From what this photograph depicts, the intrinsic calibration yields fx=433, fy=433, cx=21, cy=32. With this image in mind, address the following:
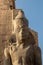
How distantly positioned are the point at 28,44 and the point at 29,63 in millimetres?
787

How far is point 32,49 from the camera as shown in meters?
16.8

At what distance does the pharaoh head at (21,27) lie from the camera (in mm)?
16781

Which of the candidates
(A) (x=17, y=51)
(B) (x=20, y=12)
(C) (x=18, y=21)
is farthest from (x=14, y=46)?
(B) (x=20, y=12)

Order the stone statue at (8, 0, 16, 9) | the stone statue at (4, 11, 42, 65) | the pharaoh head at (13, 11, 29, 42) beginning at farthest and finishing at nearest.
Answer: the stone statue at (8, 0, 16, 9), the pharaoh head at (13, 11, 29, 42), the stone statue at (4, 11, 42, 65)

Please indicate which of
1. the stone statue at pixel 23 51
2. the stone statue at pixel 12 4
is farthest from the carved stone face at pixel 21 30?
the stone statue at pixel 12 4

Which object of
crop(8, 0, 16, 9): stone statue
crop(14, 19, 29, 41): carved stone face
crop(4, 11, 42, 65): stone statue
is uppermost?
crop(8, 0, 16, 9): stone statue

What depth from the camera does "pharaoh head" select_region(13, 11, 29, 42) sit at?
16781 millimetres

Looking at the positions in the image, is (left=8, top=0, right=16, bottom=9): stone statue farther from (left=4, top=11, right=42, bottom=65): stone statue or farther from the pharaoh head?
(left=4, top=11, right=42, bottom=65): stone statue

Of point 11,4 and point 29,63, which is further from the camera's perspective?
point 11,4

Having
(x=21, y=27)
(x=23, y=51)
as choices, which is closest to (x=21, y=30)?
(x=21, y=27)

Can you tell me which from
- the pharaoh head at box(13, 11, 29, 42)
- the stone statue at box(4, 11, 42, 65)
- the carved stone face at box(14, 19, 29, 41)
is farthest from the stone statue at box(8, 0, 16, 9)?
the stone statue at box(4, 11, 42, 65)

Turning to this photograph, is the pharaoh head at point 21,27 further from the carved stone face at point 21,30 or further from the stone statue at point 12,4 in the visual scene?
the stone statue at point 12,4

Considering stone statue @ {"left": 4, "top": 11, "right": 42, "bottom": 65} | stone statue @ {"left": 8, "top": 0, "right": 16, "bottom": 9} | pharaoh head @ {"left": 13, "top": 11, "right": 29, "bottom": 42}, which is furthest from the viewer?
stone statue @ {"left": 8, "top": 0, "right": 16, "bottom": 9}

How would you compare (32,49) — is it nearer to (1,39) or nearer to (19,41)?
(19,41)
